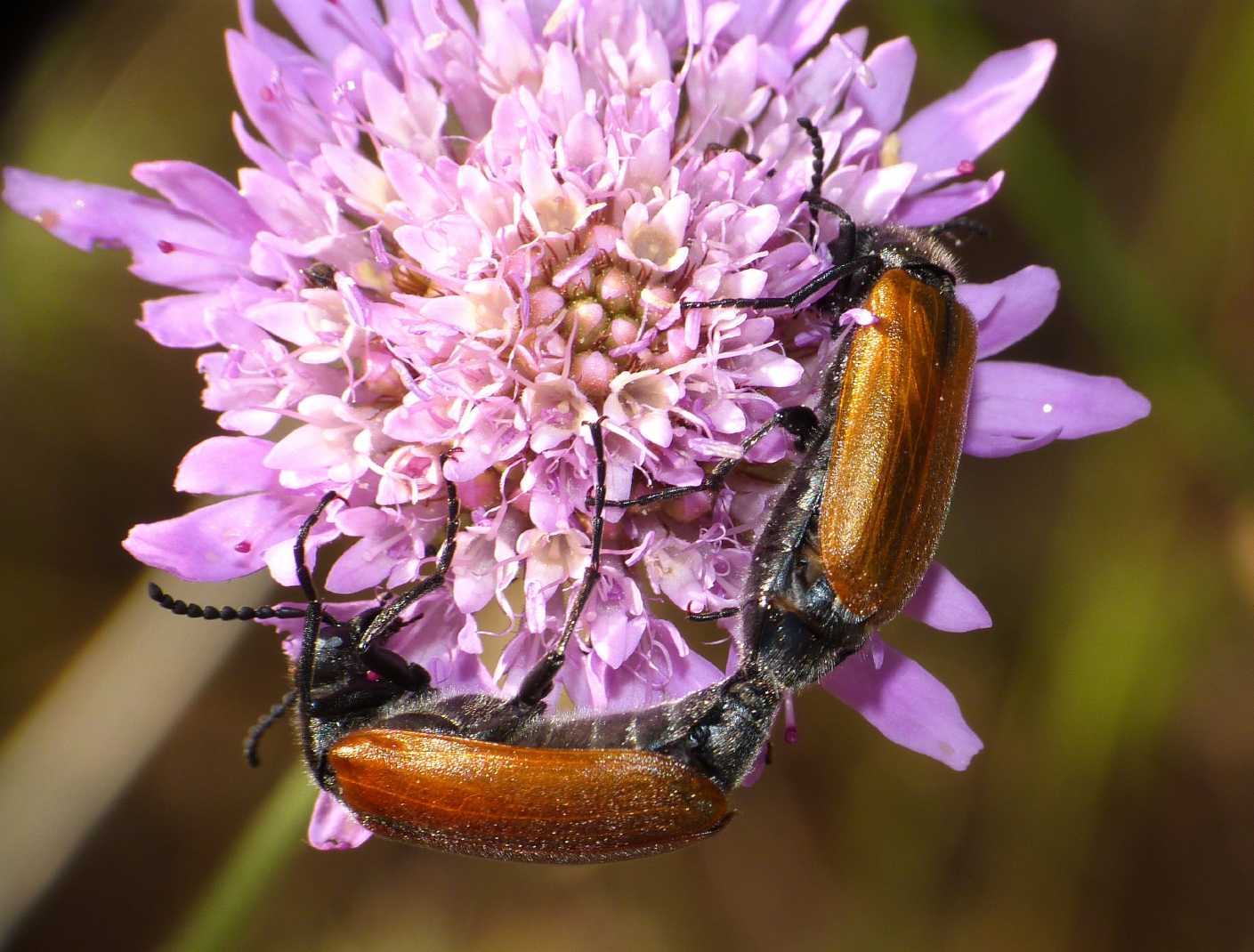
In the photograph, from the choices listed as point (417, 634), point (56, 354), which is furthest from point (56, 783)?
point (417, 634)

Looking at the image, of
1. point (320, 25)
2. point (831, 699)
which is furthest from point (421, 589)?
point (831, 699)

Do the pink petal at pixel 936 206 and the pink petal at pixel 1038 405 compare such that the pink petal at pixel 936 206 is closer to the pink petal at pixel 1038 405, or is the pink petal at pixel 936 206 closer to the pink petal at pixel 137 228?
the pink petal at pixel 1038 405

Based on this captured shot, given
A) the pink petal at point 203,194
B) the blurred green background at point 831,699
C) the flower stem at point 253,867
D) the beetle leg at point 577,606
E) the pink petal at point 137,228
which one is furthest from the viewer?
the blurred green background at point 831,699

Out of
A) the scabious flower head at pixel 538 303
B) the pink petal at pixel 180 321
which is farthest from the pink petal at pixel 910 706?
the pink petal at pixel 180 321

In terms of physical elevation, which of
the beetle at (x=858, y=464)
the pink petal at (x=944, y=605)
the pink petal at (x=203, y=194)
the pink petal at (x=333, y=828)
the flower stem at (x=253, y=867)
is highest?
the pink petal at (x=203, y=194)

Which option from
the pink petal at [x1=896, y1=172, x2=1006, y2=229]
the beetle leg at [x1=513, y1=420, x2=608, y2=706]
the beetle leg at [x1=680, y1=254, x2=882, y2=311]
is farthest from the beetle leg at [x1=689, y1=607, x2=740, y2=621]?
the pink petal at [x1=896, y1=172, x2=1006, y2=229]

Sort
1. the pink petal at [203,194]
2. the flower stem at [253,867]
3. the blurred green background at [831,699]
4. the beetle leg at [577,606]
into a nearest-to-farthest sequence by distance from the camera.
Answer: the beetle leg at [577,606]
the pink petal at [203,194]
the flower stem at [253,867]
the blurred green background at [831,699]
